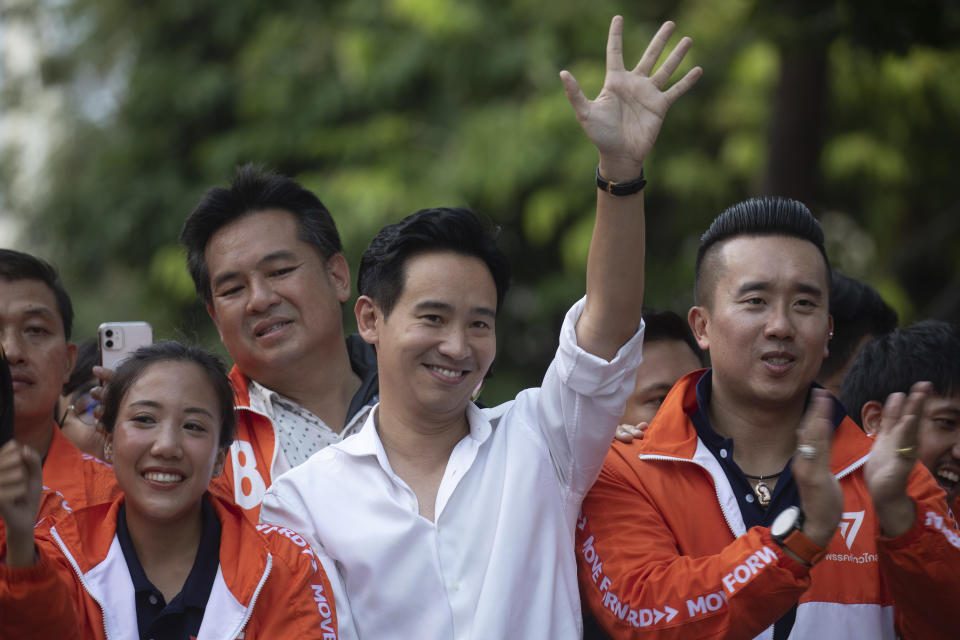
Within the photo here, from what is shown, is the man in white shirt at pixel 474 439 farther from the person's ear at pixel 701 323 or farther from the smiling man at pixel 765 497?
the person's ear at pixel 701 323

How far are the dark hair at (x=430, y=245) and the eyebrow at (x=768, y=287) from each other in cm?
67

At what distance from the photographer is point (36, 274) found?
3922mm

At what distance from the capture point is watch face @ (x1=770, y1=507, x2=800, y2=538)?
2775 millimetres

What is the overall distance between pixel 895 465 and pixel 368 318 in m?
1.47

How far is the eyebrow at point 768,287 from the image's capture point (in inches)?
129

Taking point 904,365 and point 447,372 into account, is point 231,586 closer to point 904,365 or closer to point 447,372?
point 447,372

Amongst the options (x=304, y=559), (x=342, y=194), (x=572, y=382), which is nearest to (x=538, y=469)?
(x=572, y=382)

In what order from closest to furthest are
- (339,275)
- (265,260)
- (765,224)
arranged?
(765,224)
(265,260)
(339,275)

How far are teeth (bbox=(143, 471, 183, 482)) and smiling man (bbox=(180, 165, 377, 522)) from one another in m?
0.51

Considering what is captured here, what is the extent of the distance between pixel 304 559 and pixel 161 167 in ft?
26.3

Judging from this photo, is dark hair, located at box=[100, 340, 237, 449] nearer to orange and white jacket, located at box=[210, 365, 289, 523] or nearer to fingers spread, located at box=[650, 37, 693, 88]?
orange and white jacket, located at box=[210, 365, 289, 523]

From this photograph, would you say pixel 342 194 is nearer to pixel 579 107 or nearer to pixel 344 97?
pixel 344 97

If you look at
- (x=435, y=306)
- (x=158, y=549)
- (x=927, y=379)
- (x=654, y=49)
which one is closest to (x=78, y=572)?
(x=158, y=549)

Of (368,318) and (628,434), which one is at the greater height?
(368,318)
